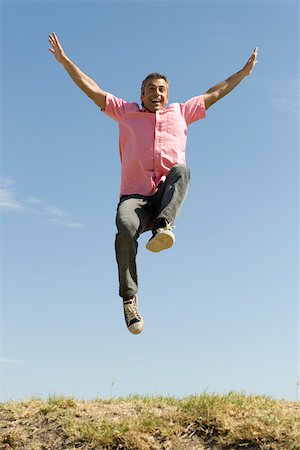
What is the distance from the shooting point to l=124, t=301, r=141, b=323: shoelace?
24.1ft

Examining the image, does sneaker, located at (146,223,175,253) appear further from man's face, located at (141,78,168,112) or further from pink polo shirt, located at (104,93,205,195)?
man's face, located at (141,78,168,112)

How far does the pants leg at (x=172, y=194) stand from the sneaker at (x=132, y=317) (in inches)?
42.8

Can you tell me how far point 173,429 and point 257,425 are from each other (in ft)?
3.12

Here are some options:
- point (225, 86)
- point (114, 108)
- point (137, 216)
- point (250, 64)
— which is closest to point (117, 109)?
point (114, 108)

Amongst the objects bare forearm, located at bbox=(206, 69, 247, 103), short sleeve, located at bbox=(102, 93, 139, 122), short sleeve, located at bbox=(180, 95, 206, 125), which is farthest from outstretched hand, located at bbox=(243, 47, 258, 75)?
short sleeve, located at bbox=(102, 93, 139, 122)

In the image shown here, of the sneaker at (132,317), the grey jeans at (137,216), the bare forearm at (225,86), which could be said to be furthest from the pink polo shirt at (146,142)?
the sneaker at (132,317)

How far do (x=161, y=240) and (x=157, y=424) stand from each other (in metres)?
2.14

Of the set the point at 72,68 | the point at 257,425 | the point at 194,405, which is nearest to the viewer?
the point at 257,425

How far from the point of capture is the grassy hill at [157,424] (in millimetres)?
6699

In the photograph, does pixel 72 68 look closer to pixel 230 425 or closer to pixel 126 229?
pixel 126 229

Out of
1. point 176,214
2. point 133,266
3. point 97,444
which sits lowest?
point 97,444

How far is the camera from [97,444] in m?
6.95

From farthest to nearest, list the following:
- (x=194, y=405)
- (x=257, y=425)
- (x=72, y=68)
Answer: (x=72, y=68), (x=194, y=405), (x=257, y=425)

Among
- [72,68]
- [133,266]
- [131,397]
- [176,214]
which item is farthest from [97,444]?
[72,68]
